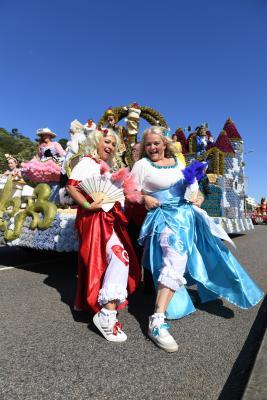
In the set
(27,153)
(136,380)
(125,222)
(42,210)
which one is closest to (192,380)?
(136,380)

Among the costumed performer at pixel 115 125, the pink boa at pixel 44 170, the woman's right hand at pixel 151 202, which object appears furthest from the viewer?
the costumed performer at pixel 115 125

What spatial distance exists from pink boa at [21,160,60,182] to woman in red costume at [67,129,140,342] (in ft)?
7.44

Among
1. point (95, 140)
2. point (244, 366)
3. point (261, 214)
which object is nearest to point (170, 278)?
point (244, 366)

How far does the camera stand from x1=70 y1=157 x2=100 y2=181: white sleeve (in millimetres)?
2674

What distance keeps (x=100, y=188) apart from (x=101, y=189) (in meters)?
0.01

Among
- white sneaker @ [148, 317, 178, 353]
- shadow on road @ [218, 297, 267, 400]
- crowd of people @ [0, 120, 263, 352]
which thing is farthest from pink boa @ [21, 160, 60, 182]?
shadow on road @ [218, 297, 267, 400]

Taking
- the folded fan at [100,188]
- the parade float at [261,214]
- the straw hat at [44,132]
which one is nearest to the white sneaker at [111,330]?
the folded fan at [100,188]

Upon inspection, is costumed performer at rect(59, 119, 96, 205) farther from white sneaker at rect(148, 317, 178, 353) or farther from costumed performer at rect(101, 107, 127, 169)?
white sneaker at rect(148, 317, 178, 353)

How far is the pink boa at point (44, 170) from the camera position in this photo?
5020 mm

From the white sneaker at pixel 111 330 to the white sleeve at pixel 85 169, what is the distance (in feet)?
3.60

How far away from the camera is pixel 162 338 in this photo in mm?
2154

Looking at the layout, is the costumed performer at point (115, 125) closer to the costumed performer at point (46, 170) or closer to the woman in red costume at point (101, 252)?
the costumed performer at point (46, 170)

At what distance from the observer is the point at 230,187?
8.55 meters

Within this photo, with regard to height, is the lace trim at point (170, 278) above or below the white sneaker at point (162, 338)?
above
